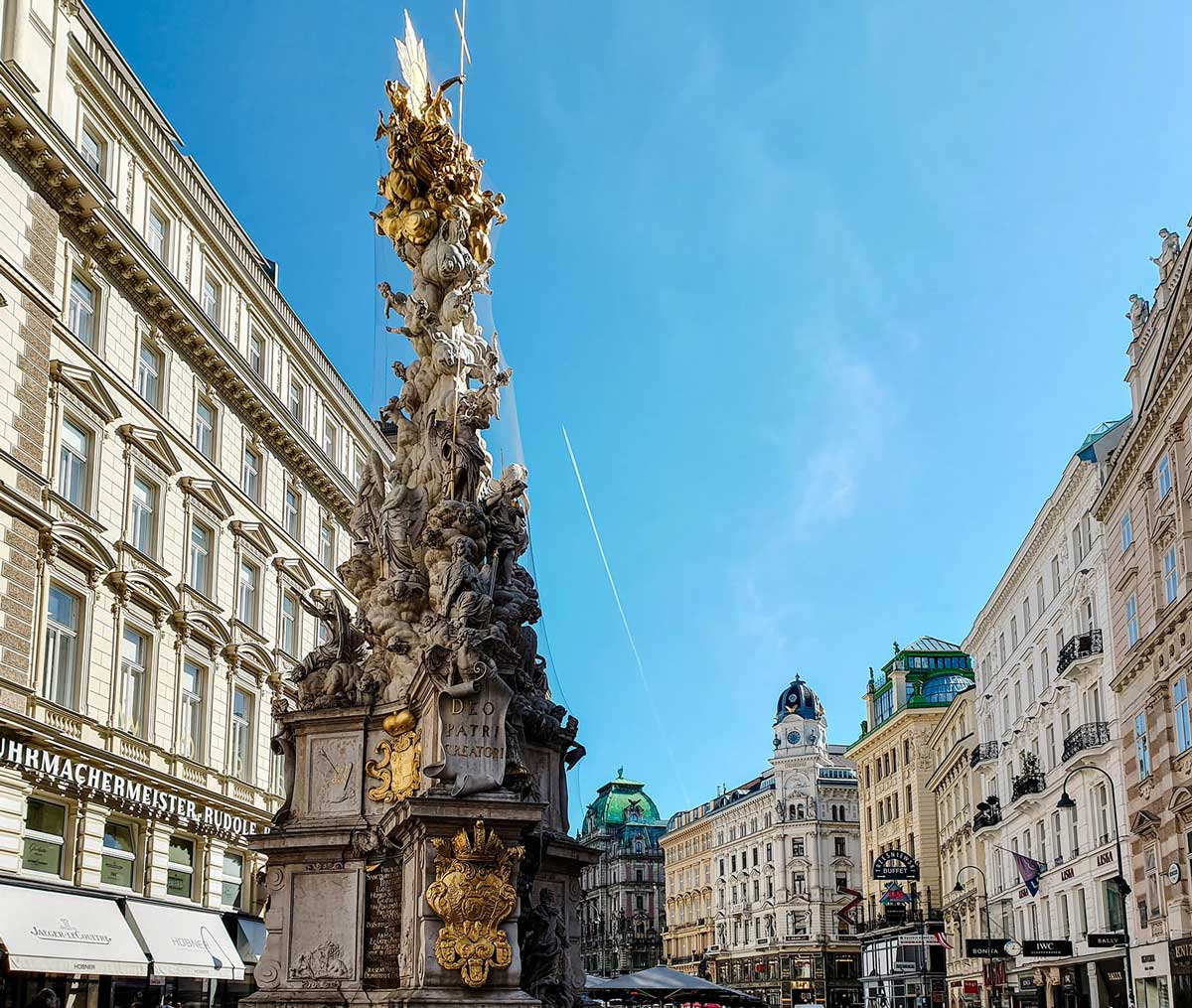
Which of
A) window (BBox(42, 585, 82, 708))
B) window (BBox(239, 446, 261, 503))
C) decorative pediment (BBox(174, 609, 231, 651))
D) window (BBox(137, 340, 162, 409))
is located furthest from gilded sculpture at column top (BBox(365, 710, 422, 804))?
window (BBox(239, 446, 261, 503))

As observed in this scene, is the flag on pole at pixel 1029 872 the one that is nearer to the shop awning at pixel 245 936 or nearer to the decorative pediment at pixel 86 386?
the shop awning at pixel 245 936

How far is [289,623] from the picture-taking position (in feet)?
132

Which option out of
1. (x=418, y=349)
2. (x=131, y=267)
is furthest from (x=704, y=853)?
(x=418, y=349)

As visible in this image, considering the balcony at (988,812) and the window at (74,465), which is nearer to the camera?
the window at (74,465)

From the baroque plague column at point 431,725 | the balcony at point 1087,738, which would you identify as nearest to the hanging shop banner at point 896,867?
the balcony at point 1087,738

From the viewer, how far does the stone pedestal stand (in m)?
13.9

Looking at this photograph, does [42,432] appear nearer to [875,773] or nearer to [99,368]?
[99,368]

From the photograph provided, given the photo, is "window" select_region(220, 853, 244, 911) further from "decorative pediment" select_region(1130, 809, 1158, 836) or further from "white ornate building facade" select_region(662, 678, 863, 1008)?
"white ornate building facade" select_region(662, 678, 863, 1008)

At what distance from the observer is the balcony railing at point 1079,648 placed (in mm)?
43812

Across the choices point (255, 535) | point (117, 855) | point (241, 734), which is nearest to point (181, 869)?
point (117, 855)

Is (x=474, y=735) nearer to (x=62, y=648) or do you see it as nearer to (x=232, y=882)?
(x=62, y=648)

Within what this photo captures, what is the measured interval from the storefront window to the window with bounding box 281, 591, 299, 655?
13.1 metres

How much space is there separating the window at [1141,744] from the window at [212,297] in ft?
85.9

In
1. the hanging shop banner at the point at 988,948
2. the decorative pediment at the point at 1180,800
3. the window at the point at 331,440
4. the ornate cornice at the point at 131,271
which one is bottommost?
the hanging shop banner at the point at 988,948
